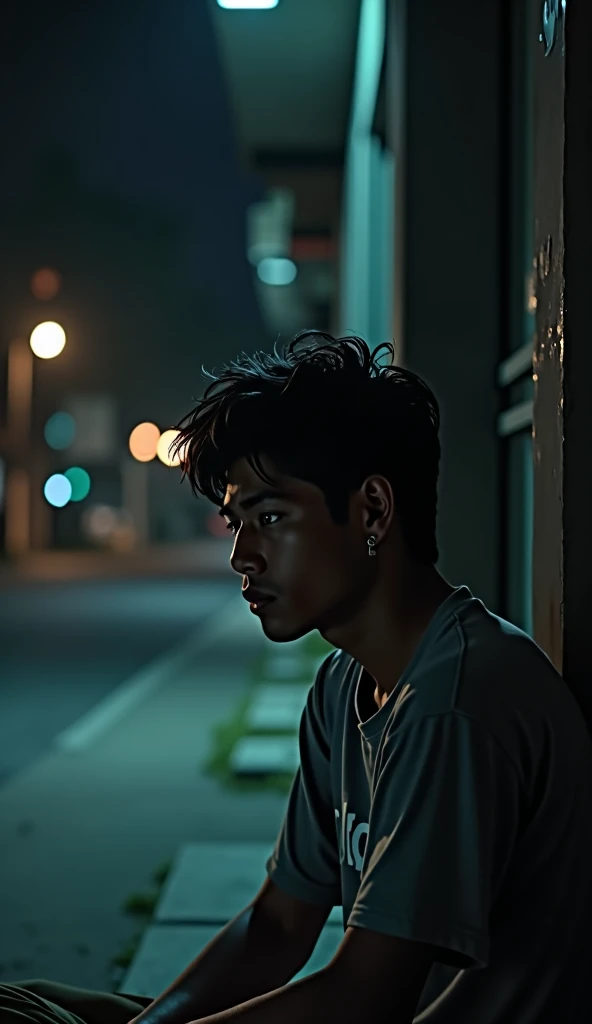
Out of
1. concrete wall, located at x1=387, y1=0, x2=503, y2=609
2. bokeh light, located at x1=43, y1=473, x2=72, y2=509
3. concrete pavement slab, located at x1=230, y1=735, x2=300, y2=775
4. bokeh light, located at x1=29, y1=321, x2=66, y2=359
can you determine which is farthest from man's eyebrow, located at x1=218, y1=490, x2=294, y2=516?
bokeh light, located at x1=43, y1=473, x2=72, y2=509

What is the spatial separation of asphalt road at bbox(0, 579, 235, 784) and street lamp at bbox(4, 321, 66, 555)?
53.2ft

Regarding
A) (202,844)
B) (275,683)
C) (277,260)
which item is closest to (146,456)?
(277,260)

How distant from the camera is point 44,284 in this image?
53.4ft

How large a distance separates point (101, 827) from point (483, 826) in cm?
494

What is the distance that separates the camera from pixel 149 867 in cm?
548

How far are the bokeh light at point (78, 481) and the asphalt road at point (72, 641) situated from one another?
29951mm

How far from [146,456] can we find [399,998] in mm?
39950

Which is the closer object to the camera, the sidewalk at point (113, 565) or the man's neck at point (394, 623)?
the man's neck at point (394, 623)

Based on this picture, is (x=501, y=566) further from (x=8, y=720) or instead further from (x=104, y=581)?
(x=104, y=581)

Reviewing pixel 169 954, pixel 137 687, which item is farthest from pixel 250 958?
pixel 137 687

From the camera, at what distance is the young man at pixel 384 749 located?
156 cm

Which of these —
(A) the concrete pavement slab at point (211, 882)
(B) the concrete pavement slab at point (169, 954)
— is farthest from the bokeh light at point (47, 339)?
(B) the concrete pavement slab at point (169, 954)

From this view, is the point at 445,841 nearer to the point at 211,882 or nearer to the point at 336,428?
the point at 336,428

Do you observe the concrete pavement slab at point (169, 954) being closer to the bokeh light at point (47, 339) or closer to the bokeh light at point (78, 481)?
the bokeh light at point (47, 339)
